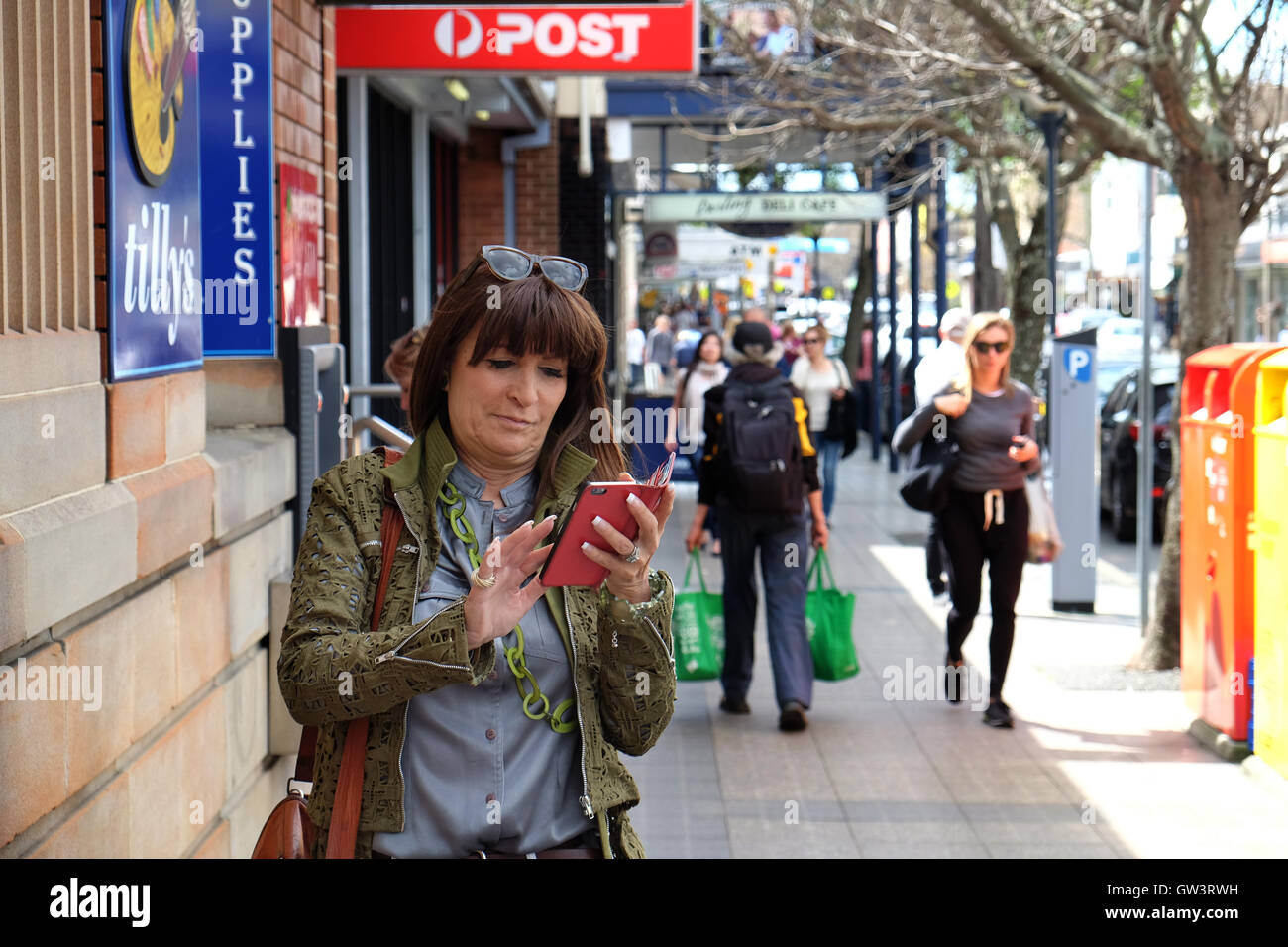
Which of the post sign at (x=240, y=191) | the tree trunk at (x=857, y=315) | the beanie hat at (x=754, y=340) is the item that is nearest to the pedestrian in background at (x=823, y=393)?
the beanie hat at (x=754, y=340)

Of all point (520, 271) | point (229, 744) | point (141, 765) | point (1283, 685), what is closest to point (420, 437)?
point (520, 271)

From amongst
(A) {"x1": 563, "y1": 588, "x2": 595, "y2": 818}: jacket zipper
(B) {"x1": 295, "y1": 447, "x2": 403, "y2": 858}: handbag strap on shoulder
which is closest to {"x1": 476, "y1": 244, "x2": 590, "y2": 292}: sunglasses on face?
(B) {"x1": 295, "y1": 447, "x2": 403, "y2": 858}: handbag strap on shoulder

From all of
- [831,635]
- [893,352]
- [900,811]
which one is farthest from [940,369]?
[893,352]

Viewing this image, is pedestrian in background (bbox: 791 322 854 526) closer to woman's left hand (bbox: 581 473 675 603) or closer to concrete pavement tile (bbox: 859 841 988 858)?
concrete pavement tile (bbox: 859 841 988 858)

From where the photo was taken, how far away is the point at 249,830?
493 centimetres

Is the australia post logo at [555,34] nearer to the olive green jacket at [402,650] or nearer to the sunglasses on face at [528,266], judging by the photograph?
the sunglasses on face at [528,266]

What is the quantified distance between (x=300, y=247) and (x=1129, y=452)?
10.8 metres

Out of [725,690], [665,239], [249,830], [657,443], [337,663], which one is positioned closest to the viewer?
[337,663]

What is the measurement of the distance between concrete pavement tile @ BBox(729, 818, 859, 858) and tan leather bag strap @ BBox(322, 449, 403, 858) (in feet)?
11.9

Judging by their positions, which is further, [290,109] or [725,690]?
[725,690]

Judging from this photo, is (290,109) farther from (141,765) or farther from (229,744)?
(141,765)

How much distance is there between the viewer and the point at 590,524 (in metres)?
2.23

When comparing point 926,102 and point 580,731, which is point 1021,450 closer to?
point 580,731

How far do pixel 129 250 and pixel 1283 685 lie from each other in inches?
183
